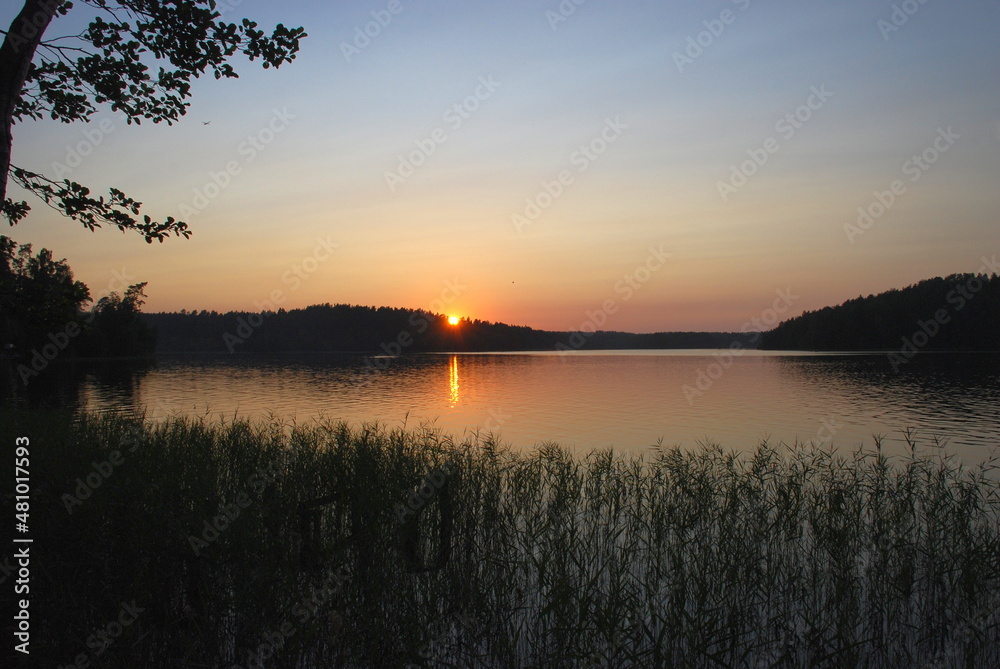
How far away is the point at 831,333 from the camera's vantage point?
16412 centimetres

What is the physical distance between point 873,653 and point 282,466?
12.3 m

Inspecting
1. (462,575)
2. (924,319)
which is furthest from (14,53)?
(924,319)

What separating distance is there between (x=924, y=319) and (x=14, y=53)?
179811 mm

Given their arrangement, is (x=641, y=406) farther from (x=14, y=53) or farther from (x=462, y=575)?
(x=14, y=53)

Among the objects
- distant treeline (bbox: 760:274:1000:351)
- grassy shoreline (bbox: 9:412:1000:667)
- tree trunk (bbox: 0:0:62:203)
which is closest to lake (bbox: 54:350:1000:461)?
grassy shoreline (bbox: 9:412:1000:667)

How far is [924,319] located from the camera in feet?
488

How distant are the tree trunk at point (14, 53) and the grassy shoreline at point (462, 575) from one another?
16.6 ft

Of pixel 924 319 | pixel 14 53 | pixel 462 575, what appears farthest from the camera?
pixel 924 319

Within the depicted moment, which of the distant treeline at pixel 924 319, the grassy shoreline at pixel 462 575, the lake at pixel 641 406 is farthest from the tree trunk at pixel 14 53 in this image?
the distant treeline at pixel 924 319

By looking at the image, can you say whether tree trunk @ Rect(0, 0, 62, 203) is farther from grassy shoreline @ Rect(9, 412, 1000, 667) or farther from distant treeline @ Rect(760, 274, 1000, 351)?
distant treeline @ Rect(760, 274, 1000, 351)

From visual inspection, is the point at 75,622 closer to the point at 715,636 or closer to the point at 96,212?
the point at 96,212

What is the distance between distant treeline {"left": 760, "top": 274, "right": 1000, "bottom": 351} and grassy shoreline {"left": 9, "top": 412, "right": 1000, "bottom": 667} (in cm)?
15737

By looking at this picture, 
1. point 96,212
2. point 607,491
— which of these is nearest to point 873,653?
point 607,491

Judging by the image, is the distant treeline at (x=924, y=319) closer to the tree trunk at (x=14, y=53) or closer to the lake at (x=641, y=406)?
the lake at (x=641, y=406)
